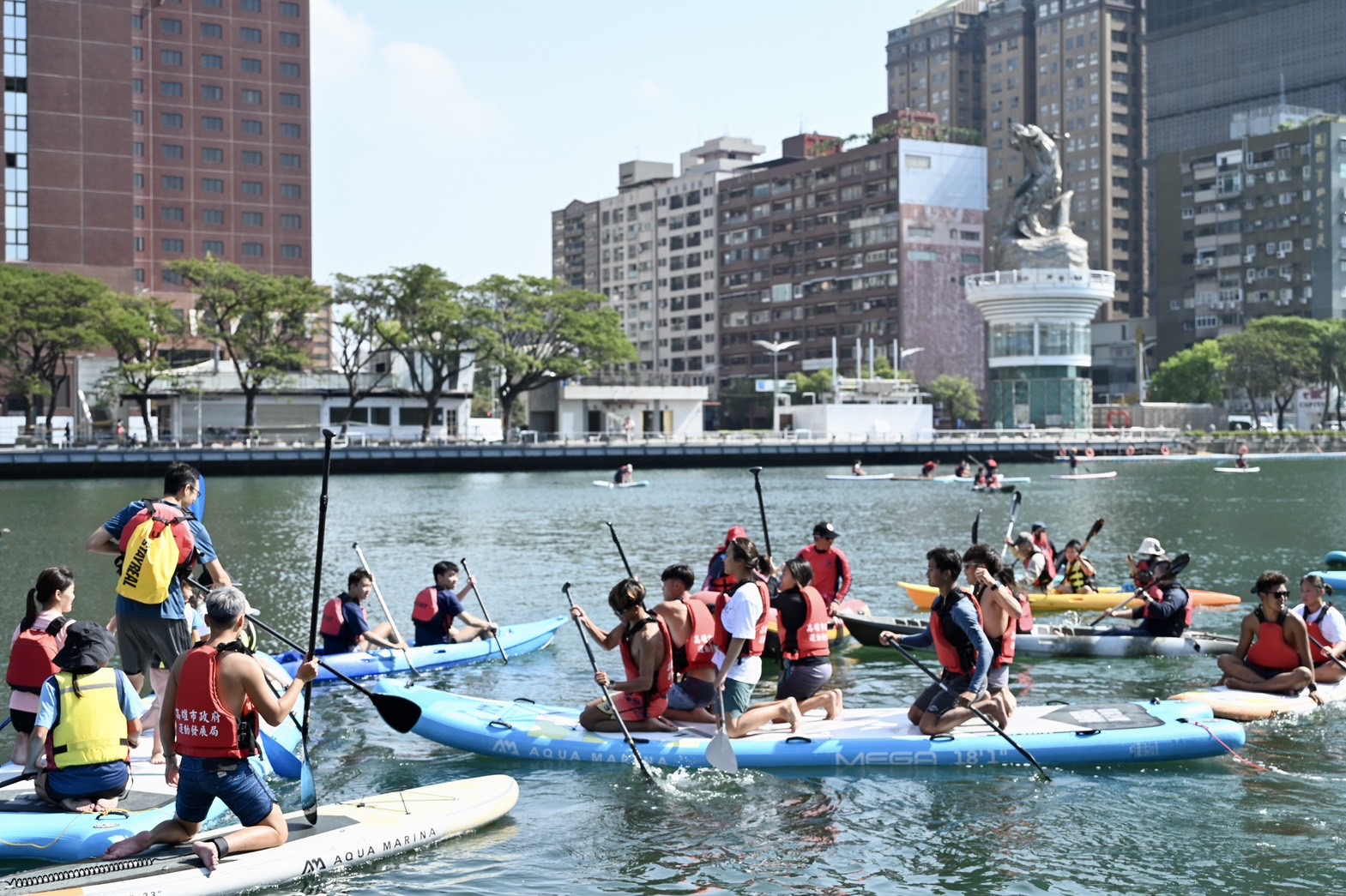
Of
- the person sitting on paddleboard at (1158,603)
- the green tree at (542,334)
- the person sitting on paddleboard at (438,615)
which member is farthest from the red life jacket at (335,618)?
the green tree at (542,334)

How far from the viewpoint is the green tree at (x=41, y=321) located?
275ft

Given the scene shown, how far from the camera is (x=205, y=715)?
8.84 meters

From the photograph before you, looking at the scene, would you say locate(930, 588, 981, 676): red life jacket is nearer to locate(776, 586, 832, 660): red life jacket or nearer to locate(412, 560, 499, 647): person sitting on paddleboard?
locate(776, 586, 832, 660): red life jacket

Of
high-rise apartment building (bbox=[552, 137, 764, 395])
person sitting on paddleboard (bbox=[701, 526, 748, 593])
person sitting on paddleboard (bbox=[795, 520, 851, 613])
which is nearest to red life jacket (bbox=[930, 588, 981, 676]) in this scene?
person sitting on paddleboard (bbox=[701, 526, 748, 593])

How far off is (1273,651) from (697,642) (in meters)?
6.76

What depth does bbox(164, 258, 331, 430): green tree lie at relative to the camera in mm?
87750

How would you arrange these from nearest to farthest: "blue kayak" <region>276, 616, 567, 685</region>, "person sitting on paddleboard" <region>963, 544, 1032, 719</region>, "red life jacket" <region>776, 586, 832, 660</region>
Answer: "person sitting on paddleboard" <region>963, 544, 1032, 719</region>, "red life jacket" <region>776, 586, 832, 660</region>, "blue kayak" <region>276, 616, 567, 685</region>

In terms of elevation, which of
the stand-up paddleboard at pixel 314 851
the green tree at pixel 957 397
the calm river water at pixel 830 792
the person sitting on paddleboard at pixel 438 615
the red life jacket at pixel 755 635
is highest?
the green tree at pixel 957 397

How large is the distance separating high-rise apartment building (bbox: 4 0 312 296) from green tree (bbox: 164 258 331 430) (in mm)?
31169

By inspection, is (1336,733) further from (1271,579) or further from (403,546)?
(403,546)

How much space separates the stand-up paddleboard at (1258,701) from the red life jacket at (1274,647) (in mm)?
334

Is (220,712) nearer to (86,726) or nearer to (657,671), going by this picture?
(86,726)

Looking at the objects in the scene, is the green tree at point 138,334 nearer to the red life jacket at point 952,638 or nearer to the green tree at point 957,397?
the green tree at point 957,397

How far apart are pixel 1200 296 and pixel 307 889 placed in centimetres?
15657
